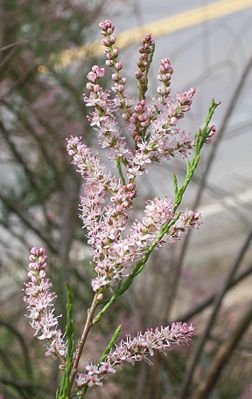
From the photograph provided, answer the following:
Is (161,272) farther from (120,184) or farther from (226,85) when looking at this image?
(226,85)

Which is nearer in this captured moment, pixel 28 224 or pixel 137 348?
pixel 137 348

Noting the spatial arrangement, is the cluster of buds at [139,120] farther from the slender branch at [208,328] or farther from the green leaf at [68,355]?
the slender branch at [208,328]

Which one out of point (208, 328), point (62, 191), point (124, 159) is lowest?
point (124, 159)

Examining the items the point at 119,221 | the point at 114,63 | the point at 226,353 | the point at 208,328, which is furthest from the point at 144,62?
the point at 208,328

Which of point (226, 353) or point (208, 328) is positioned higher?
point (208, 328)

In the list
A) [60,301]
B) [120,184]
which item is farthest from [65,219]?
[120,184]

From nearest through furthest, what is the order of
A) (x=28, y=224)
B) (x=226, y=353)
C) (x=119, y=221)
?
(x=119, y=221) → (x=226, y=353) → (x=28, y=224)

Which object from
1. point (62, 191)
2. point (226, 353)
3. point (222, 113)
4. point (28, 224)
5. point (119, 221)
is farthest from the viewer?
point (222, 113)

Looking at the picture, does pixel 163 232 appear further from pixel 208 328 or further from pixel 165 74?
pixel 208 328
